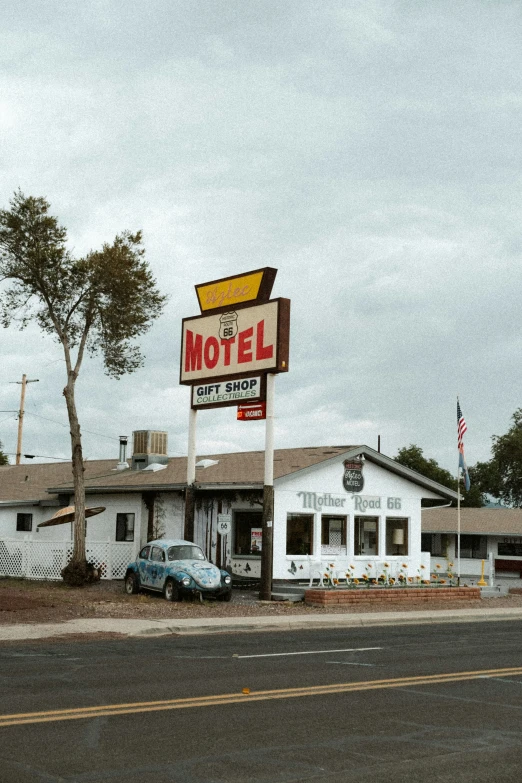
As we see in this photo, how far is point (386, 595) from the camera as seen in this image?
27.9m

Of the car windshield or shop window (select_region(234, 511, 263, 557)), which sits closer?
the car windshield

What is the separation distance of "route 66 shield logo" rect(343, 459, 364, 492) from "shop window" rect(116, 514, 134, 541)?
7.92 m

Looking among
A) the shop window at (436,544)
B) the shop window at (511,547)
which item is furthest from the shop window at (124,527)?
the shop window at (511,547)

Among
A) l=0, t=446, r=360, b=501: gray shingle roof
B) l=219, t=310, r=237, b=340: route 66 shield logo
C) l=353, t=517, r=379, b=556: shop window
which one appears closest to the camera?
l=219, t=310, r=237, b=340: route 66 shield logo

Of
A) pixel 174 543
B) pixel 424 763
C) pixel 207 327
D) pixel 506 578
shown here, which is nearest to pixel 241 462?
pixel 207 327

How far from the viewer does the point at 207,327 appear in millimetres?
28516

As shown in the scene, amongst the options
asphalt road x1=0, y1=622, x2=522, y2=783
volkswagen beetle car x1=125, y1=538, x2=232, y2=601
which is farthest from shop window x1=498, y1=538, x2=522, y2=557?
asphalt road x1=0, y1=622, x2=522, y2=783

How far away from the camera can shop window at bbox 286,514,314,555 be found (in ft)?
96.9

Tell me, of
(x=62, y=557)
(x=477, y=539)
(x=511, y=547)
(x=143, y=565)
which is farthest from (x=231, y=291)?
(x=511, y=547)

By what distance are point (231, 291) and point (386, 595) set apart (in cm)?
1037

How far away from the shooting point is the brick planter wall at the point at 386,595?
84.6 ft

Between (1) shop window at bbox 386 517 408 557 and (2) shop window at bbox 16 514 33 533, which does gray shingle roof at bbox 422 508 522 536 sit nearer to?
(1) shop window at bbox 386 517 408 557

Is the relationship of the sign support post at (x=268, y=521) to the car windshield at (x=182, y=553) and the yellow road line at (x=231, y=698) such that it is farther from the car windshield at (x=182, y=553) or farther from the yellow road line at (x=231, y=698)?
the yellow road line at (x=231, y=698)

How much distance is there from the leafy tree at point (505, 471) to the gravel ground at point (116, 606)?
178 ft
